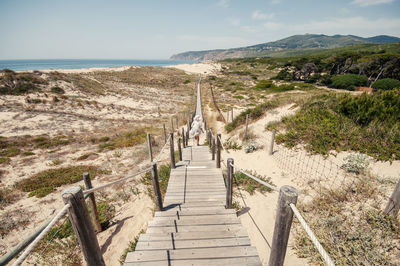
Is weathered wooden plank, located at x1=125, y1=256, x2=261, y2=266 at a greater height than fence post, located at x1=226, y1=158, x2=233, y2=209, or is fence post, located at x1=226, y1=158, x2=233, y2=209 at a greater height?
fence post, located at x1=226, y1=158, x2=233, y2=209

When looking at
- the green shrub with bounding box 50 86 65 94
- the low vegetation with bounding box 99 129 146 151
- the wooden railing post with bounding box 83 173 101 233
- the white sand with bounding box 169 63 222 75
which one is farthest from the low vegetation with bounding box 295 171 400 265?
the white sand with bounding box 169 63 222 75

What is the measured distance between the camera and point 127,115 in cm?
1959

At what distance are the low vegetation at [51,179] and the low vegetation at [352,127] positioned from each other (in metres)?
9.24

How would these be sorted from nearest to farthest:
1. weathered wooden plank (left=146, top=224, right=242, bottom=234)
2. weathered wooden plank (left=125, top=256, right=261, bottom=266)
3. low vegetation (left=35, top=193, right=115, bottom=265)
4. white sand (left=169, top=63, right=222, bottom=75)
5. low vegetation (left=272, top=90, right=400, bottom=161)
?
weathered wooden plank (left=125, top=256, right=261, bottom=266) → weathered wooden plank (left=146, top=224, right=242, bottom=234) → low vegetation (left=35, top=193, right=115, bottom=265) → low vegetation (left=272, top=90, right=400, bottom=161) → white sand (left=169, top=63, right=222, bottom=75)

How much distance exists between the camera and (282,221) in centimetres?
186

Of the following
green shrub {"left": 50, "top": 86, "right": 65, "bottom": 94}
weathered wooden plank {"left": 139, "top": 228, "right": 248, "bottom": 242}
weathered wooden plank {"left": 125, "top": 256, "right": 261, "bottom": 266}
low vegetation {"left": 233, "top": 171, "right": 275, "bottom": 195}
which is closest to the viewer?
weathered wooden plank {"left": 125, "top": 256, "right": 261, "bottom": 266}

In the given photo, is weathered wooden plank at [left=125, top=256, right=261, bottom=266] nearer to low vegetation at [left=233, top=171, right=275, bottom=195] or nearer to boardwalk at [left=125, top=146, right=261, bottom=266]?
boardwalk at [left=125, top=146, right=261, bottom=266]

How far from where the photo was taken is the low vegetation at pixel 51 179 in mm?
6898

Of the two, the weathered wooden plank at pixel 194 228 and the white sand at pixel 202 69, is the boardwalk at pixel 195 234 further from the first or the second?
the white sand at pixel 202 69

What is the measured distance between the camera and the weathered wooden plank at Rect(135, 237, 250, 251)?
2920 millimetres

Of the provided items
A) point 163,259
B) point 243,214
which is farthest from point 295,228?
point 163,259

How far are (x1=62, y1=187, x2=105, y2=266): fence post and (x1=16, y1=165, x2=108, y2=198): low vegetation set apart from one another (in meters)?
6.49

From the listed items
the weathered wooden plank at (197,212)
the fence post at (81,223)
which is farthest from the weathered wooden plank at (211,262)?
the weathered wooden plank at (197,212)

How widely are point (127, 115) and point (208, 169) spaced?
16.1 m
